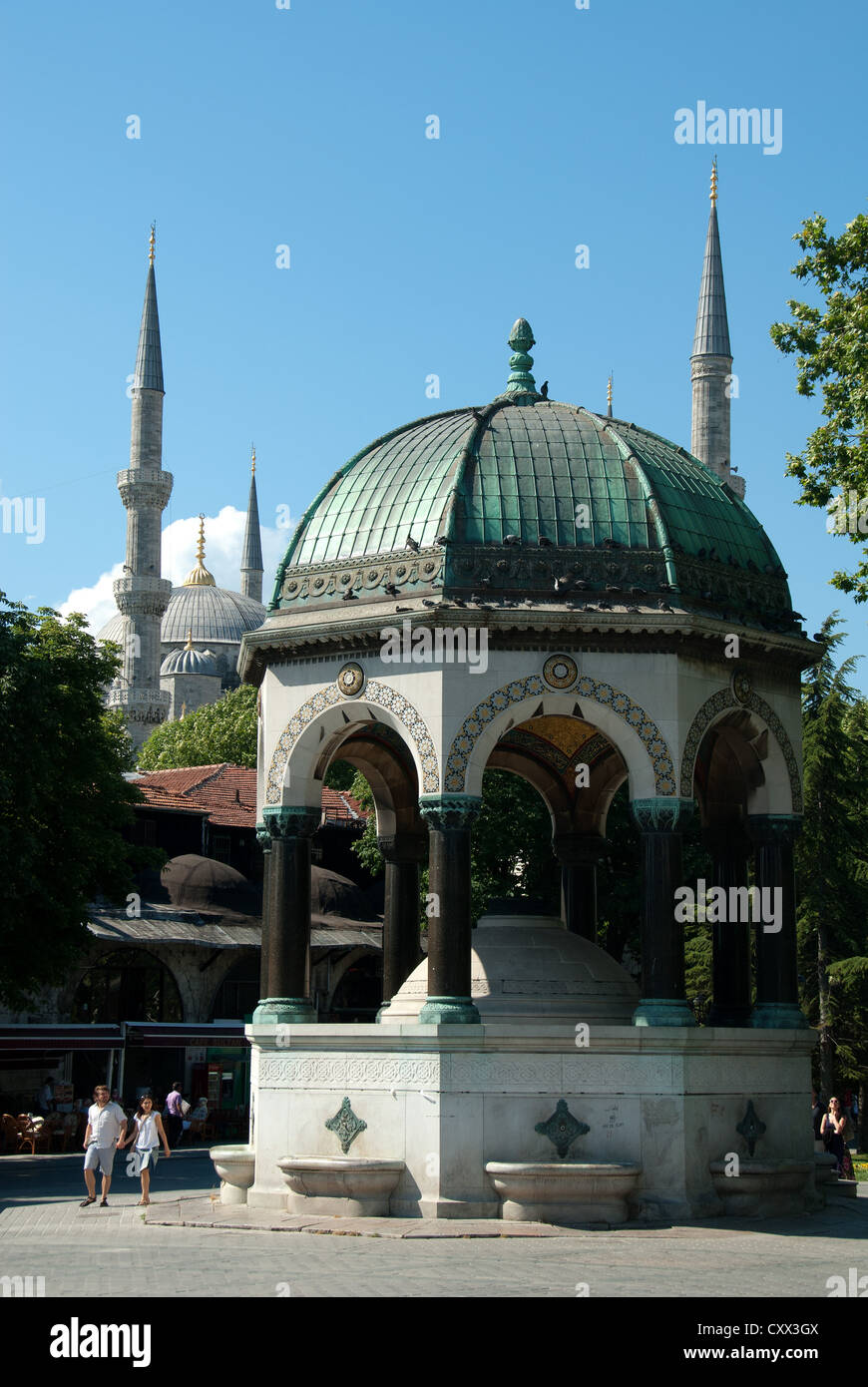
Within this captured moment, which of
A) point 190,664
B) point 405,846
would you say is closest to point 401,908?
point 405,846

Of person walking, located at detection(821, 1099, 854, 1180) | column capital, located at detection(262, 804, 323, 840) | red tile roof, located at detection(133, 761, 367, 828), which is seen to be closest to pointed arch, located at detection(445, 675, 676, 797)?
column capital, located at detection(262, 804, 323, 840)

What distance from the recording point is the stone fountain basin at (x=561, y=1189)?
1647cm

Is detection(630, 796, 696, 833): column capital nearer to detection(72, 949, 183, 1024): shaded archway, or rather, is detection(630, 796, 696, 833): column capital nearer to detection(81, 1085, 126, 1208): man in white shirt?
detection(81, 1085, 126, 1208): man in white shirt

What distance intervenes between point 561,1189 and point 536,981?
→ 9.28 feet

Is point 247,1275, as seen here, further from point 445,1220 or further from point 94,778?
point 94,778

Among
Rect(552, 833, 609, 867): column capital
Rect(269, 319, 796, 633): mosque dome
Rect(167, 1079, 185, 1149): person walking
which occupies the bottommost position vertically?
Rect(167, 1079, 185, 1149): person walking

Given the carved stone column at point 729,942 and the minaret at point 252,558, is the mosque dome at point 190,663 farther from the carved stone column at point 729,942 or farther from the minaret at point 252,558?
the carved stone column at point 729,942

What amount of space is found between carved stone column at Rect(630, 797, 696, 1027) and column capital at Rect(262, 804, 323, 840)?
11.7 feet

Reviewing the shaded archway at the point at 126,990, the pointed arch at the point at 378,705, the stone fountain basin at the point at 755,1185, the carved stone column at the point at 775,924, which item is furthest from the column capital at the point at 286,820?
the shaded archway at the point at 126,990

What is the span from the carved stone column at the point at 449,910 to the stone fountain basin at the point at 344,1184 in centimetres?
147

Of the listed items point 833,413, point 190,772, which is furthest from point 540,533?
point 190,772

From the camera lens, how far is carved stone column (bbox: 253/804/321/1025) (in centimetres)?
1883

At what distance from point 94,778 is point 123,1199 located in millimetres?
12756

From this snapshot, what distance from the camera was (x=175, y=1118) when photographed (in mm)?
36531
